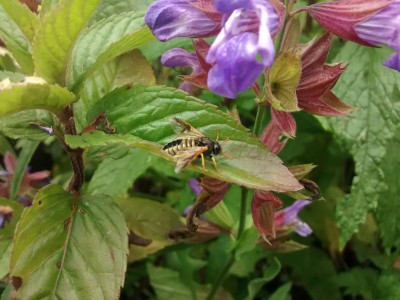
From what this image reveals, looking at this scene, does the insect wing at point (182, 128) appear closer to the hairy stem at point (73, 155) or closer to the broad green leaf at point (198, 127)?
the broad green leaf at point (198, 127)

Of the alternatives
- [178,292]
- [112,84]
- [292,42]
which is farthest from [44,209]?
[178,292]

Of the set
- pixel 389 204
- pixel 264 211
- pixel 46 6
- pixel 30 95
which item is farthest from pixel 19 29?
pixel 389 204

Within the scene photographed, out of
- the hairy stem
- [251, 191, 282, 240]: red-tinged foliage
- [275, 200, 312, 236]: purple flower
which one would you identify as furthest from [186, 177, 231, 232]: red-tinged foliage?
[275, 200, 312, 236]: purple flower

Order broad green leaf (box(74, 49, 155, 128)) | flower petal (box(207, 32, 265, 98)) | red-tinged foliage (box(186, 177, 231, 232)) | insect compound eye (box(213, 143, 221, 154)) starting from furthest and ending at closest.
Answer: broad green leaf (box(74, 49, 155, 128)) < red-tinged foliage (box(186, 177, 231, 232)) < insect compound eye (box(213, 143, 221, 154)) < flower petal (box(207, 32, 265, 98))

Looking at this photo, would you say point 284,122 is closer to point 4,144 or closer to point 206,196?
point 206,196

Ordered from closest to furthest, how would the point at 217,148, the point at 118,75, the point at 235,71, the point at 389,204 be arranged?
the point at 235,71
the point at 217,148
the point at 118,75
the point at 389,204

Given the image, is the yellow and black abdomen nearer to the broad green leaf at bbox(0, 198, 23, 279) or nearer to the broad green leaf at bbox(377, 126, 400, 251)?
the broad green leaf at bbox(0, 198, 23, 279)

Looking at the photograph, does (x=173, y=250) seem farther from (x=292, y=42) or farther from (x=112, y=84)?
(x=292, y=42)
